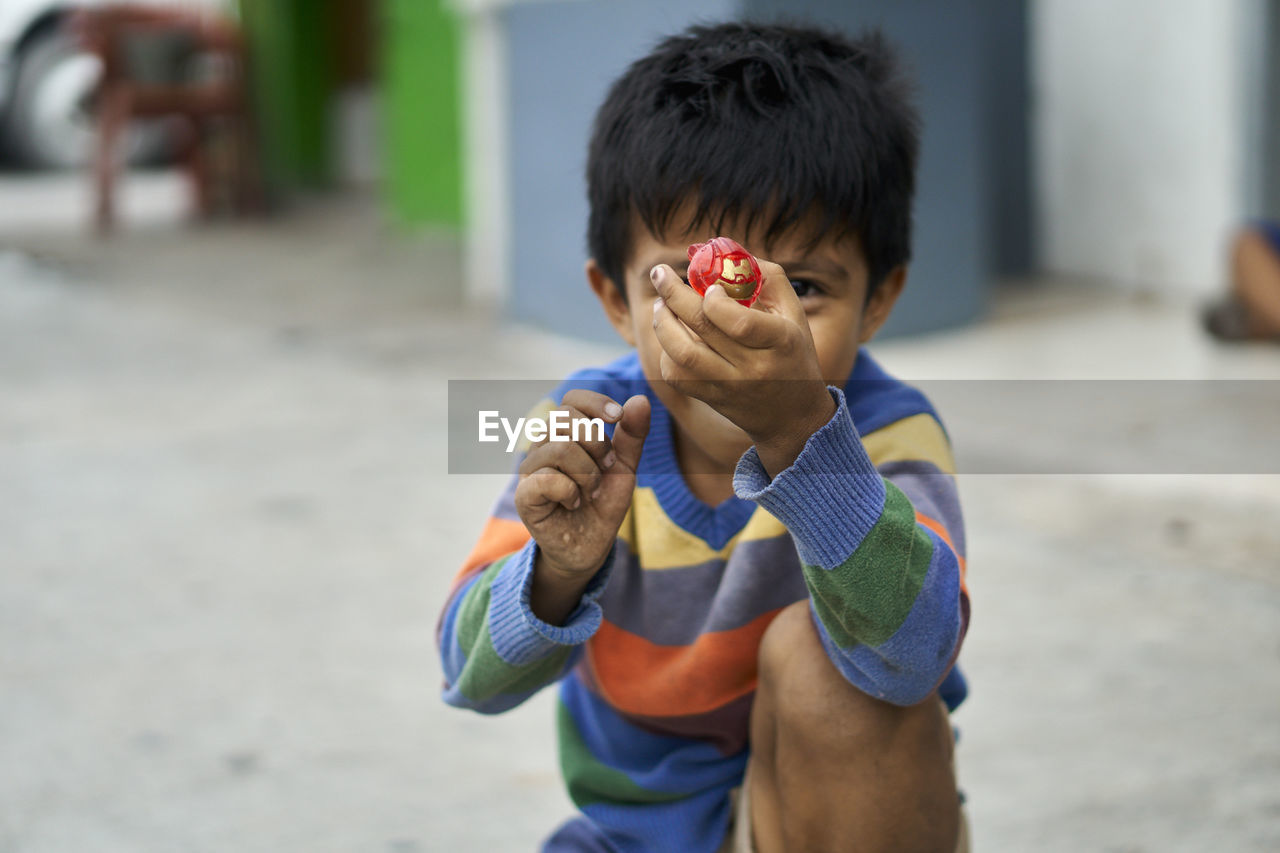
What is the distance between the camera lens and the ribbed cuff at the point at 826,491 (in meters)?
0.82

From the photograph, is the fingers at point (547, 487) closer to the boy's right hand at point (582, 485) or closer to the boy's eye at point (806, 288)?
the boy's right hand at point (582, 485)

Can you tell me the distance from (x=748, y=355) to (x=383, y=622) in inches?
52.7

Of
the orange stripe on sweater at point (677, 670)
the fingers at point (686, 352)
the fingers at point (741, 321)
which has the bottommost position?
the orange stripe on sweater at point (677, 670)

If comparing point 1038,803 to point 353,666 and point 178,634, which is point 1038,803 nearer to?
point 353,666

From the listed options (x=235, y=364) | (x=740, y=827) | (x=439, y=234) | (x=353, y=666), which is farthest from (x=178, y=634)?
(x=439, y=234)

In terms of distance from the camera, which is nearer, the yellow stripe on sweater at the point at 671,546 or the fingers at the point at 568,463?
the fingers at the point at 568,463

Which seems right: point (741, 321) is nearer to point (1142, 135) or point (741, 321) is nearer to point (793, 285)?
point (793, 285)

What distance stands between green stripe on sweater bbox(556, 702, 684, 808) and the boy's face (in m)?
0.28

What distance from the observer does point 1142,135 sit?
4.12 m

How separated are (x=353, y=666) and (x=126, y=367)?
2218 millimetres

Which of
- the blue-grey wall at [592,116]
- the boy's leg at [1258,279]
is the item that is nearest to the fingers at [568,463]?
the blue-grey wall at [592,116]

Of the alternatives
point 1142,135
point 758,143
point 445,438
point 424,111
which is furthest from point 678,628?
point 424,111

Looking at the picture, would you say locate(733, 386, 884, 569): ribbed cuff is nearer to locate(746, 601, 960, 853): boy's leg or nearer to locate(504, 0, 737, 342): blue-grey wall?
locate(746, 601, 960, 853): boy's leg

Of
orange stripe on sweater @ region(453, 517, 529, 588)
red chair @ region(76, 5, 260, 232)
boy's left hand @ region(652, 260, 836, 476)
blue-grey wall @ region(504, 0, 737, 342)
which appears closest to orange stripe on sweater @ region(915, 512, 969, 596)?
boy's left hand @ region(652, 260, 836, 476)
